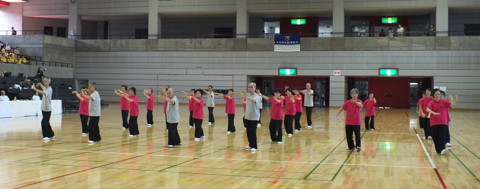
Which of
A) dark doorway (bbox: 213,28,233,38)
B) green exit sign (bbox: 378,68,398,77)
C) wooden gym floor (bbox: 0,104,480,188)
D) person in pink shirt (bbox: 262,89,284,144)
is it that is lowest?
wooden gym floor (bbox: 0,104,480,188)

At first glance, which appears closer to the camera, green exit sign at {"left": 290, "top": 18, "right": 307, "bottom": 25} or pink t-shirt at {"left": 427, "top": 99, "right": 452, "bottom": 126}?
pink t-shirt at {"left": 427, "top": 99, "right": 452, "bottom": 126}

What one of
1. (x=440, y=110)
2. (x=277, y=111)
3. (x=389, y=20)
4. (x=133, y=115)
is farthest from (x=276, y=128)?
(x=389, y=20)

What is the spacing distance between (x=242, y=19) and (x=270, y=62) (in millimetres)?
4655

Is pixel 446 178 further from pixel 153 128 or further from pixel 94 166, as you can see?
pixel 153 128

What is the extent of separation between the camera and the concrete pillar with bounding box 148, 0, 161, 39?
136ft

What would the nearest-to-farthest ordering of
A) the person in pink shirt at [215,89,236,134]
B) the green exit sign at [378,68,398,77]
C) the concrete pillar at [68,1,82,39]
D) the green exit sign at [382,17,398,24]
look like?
the person in pink shirt at [215,89,236,134] → the green exit sign at [378,68,398,77] → the green exit sign at [382,17,398,24] → the concrete pillar at [68,1,82,39]

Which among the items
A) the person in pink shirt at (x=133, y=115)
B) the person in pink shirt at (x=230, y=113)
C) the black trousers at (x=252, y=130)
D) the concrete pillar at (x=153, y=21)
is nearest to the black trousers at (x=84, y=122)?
Result: the person in pink shirt at (x=133, y=115)

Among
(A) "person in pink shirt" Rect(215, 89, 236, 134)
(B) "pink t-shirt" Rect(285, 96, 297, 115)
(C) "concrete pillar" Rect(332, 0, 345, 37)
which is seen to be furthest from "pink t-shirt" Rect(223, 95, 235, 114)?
(C) "concrete pillar" Rect(332, 0, 345, 37)

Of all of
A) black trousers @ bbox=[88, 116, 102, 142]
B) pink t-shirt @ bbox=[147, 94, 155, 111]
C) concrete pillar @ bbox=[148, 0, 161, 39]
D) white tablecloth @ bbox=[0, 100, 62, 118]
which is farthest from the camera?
concrete pillar @ bbox=[148, 0, 161, 39]

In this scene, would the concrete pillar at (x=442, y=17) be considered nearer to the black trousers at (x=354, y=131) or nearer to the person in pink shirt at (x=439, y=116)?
the person in pink shirt at (x=439, y=116)

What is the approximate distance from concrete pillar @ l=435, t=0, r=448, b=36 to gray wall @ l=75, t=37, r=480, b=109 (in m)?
1.02

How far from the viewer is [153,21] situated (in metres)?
41.5

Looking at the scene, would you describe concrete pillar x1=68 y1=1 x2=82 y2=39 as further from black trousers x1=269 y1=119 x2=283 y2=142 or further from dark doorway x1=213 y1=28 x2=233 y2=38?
black trousers x1=269 y1=119 x2=283 y2=142

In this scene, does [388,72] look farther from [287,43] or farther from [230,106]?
[230,106]
